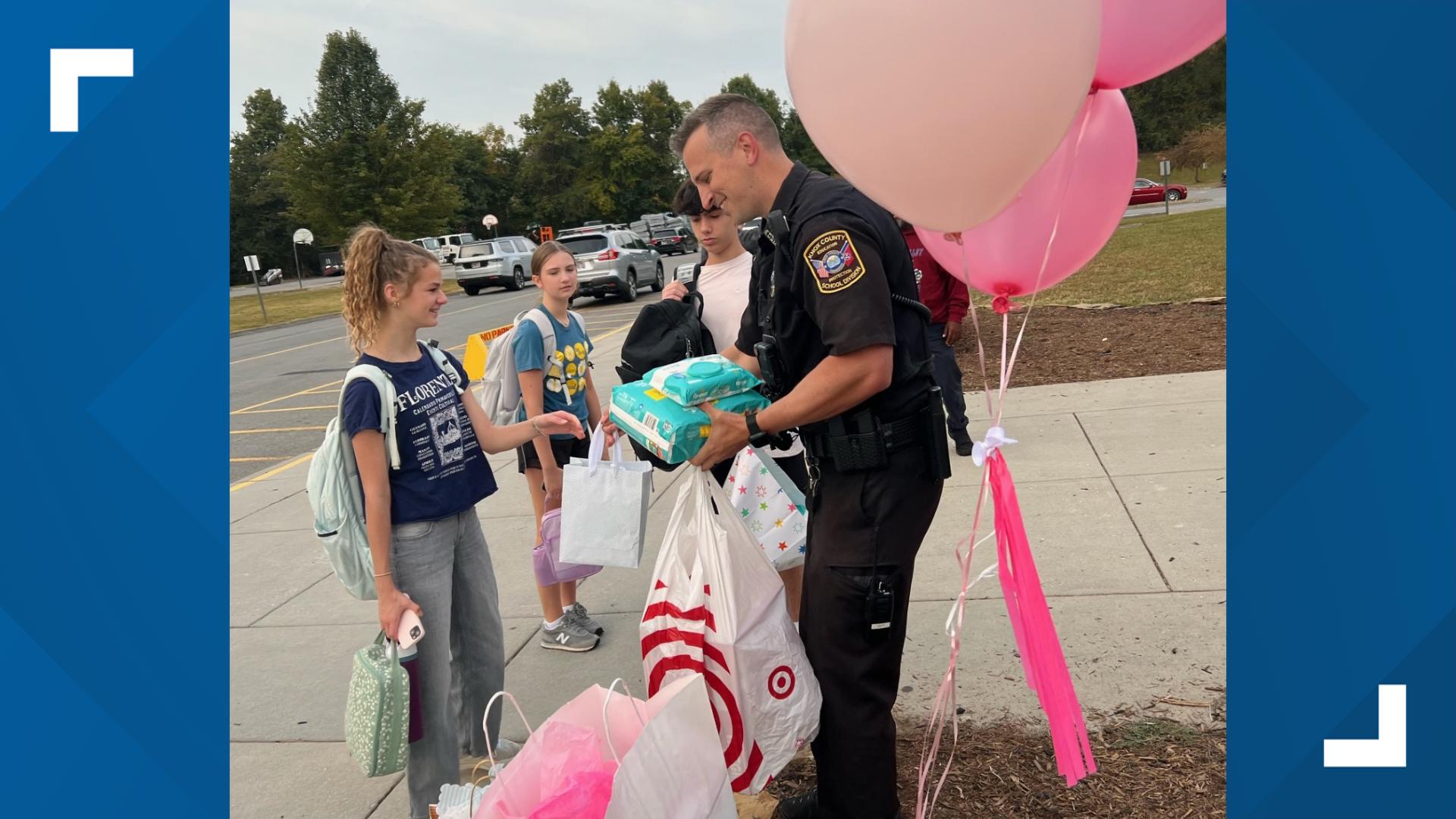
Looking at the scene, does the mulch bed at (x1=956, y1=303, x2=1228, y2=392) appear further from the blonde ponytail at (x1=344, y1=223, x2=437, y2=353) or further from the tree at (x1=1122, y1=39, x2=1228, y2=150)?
the tree at (x1=1122, y1=39, x2=1228, y2=150)

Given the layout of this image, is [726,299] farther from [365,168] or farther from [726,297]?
[365,168]

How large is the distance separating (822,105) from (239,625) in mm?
4166

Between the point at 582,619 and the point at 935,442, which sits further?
the point at 582,619

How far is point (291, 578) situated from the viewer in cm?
547

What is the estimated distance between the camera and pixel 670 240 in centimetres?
4341

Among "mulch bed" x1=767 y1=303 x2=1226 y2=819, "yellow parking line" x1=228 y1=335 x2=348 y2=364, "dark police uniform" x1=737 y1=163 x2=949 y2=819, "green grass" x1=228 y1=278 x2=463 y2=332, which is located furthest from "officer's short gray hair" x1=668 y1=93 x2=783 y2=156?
"green grass" x1=228 y1=278 x2=463 y2=332

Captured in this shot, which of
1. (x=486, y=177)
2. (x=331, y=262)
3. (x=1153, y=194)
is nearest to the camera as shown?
(x=1153, y=194)

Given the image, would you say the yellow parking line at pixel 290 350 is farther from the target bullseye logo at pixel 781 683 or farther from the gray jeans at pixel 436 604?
the target bullseye logo at pixel 781 683

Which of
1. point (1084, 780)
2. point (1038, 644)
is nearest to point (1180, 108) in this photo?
point (1084, 780)

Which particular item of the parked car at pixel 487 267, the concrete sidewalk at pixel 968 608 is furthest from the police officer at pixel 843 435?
the parked car at pixel 487 267

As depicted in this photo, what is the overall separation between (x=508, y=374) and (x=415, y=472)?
1222 millimetres

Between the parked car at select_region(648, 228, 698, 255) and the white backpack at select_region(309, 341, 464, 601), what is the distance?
41.1m

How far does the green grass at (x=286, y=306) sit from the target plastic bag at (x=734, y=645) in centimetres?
2235
